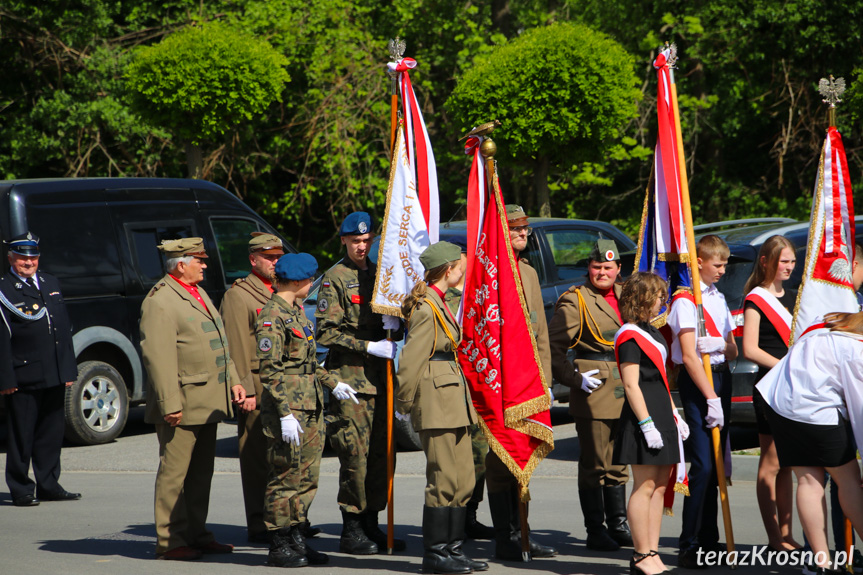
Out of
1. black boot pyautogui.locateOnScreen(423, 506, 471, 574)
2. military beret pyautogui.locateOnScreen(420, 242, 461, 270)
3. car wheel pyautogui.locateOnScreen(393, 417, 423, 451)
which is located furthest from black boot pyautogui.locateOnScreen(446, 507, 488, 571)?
car wheel pyautogui.locateOnScreen(393, 417, 423, 451)

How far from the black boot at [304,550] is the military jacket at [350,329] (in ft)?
3.02

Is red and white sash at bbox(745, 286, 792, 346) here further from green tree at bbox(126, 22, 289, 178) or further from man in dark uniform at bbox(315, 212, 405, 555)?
green tree at bbox(126, 22, 289, 178)

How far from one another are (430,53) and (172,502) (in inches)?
567

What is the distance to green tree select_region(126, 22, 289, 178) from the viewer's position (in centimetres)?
1506

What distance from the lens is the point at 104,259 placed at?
34.7 feet

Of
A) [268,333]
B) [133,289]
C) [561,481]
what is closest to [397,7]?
[133,289]

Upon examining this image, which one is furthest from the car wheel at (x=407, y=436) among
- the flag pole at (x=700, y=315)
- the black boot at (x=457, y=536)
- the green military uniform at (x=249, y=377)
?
the flag pole at (x=700, y=315)

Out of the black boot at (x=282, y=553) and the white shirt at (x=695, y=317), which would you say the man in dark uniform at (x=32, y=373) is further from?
the white shirt at (x=695, y=317)

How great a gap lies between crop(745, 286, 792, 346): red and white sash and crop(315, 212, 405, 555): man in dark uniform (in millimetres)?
2158

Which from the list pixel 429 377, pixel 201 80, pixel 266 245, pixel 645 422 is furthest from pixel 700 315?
pixel 201 80

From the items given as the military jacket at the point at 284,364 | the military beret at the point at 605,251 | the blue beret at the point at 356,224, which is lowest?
the military jacket at the point at 284,364

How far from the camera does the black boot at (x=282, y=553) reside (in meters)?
5.90

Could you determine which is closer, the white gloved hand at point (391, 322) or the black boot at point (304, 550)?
the black boot at point (304, 550)

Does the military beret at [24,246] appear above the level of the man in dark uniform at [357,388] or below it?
above
